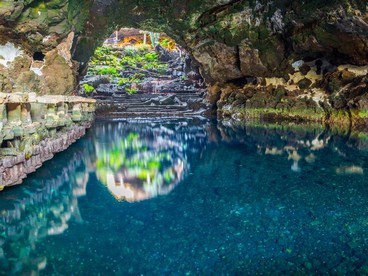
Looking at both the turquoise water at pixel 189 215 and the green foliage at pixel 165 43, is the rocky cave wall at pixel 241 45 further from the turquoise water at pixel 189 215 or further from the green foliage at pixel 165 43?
the green foliage at pixel 165 43

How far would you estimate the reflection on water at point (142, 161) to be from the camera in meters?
6.25

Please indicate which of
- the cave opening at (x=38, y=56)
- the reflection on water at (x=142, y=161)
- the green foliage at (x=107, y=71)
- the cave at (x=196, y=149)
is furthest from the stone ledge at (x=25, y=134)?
the green foliage at (x=107, y=71)

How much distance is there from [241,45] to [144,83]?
421 inches

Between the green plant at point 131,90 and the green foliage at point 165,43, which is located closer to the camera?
the green plant at point 131,90

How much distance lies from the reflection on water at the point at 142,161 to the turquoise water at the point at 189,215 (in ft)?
0.15

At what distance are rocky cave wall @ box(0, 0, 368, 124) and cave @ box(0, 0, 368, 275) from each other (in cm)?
7

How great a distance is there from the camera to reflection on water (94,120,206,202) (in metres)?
6.25

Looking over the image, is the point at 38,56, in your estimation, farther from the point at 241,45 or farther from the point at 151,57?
the point at 151,57

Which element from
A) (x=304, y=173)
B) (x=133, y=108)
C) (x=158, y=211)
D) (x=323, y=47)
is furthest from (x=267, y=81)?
(x=158, y=211)

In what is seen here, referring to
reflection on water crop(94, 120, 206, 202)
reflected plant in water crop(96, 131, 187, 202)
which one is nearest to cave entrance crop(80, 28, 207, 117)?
reflection on water crop(94, 120, 206, 202)

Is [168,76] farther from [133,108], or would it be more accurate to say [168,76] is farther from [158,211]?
[158,211]

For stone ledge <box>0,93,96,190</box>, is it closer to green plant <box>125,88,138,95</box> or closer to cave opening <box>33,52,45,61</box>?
cave opening <box>33,52,45,61</box>

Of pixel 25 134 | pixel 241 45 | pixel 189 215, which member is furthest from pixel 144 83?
pixel 189 215

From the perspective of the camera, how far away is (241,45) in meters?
17.0
